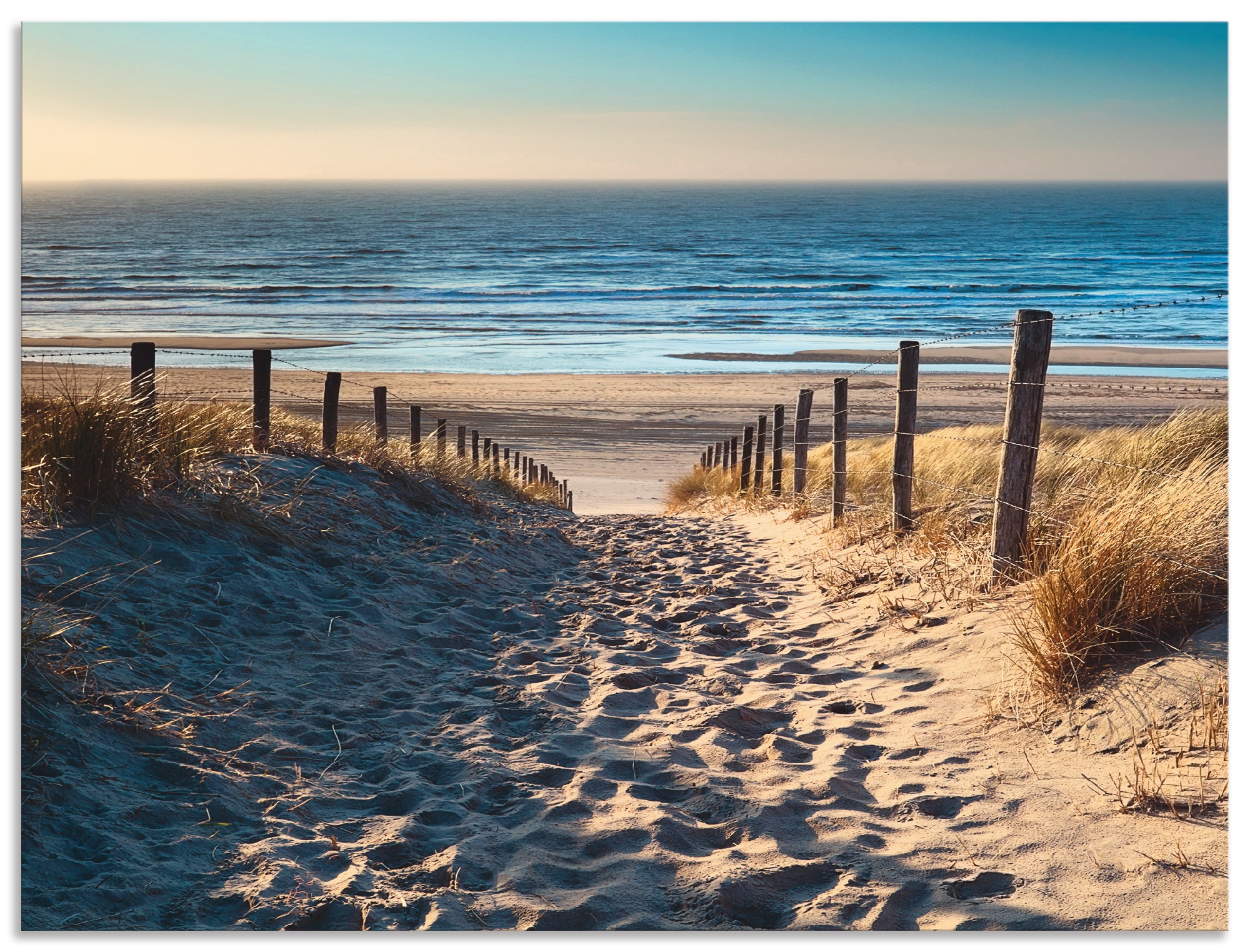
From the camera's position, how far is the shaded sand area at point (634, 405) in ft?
66.3

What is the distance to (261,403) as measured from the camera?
6.86 m

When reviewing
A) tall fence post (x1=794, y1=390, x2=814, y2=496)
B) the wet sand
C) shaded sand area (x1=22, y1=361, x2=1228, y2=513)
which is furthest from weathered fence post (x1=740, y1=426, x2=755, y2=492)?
the wet sand

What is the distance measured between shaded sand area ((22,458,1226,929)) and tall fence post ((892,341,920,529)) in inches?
51.8

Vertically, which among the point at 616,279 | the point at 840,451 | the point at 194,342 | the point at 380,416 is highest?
the point at 616,279

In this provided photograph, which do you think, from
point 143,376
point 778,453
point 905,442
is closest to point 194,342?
point 778,453

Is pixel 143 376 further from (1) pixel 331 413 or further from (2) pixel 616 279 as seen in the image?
(2) pixel 616 279

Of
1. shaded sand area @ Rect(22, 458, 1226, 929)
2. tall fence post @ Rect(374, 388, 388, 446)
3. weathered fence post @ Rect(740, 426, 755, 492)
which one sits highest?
tall fence post @ Rect(374, 388, 388, 446)

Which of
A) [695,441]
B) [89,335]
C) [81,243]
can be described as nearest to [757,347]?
[695,441]

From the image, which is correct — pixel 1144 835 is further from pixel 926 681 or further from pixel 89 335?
pixel 89 335

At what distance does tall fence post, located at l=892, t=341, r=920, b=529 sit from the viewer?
6.82 m

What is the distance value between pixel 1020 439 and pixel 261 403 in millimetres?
5466

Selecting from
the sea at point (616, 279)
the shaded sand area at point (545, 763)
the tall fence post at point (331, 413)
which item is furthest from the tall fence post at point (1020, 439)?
the tall fence post at point (331, 413)

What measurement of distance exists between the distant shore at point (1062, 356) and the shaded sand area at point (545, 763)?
26.1m

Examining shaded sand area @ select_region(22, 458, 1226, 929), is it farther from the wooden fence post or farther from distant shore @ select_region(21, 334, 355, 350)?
distant shore @ select_region(21, 334, 355, 350)
